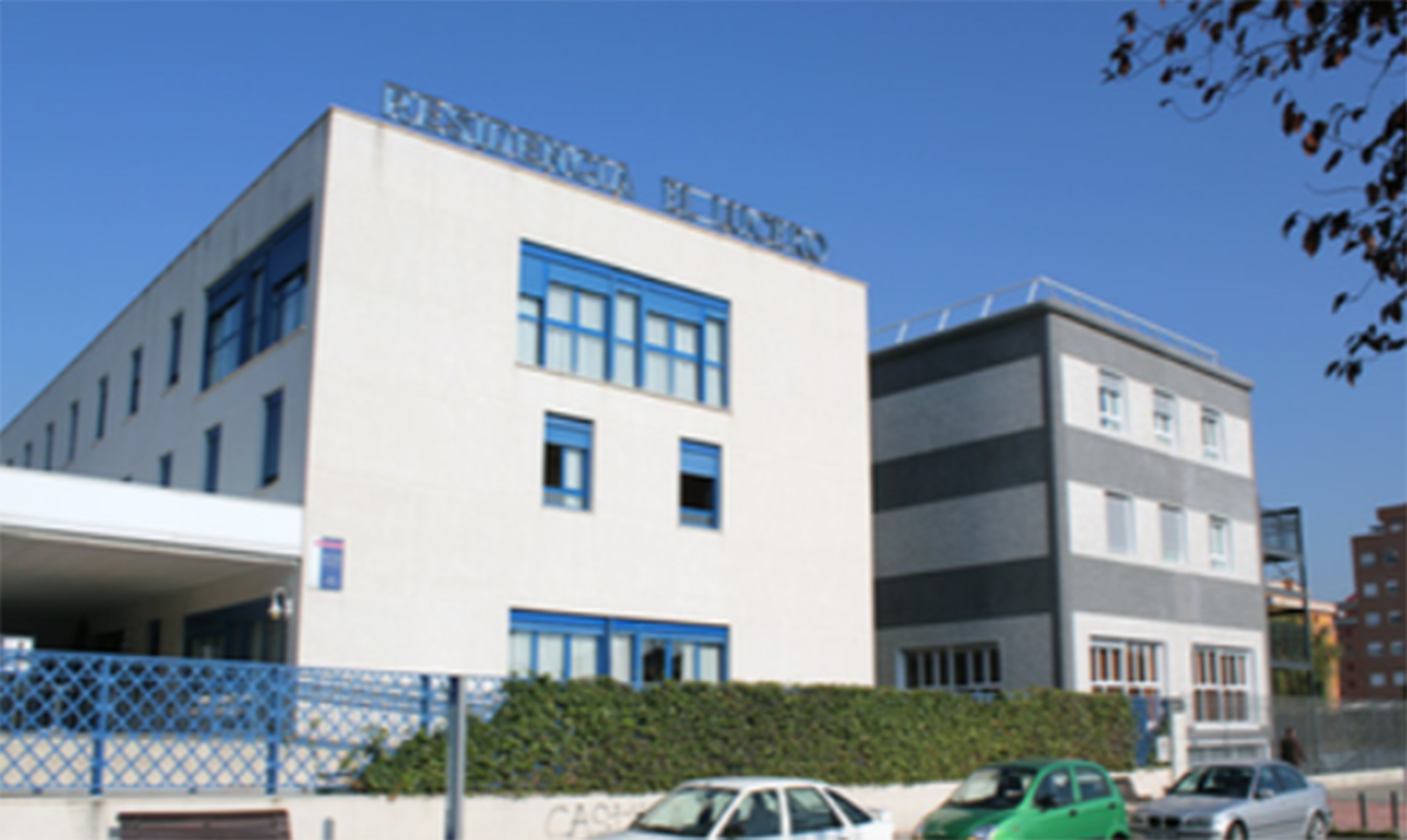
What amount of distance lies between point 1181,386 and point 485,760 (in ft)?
Result: 78.2

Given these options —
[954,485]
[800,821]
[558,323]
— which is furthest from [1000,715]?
[800,821]

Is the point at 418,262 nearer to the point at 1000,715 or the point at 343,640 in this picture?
the point at 343,640

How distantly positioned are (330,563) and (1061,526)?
1658 centimetres

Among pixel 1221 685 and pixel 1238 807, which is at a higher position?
pixel 1221 685

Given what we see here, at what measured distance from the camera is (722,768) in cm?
2027

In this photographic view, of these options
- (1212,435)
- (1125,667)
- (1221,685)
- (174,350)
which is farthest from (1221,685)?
(174,350)

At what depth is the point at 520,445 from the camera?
23.5m

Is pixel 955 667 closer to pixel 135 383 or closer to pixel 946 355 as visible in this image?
pixel 946 355

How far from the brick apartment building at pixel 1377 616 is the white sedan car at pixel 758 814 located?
391 feet

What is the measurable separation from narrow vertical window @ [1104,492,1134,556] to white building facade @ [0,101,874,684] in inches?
275

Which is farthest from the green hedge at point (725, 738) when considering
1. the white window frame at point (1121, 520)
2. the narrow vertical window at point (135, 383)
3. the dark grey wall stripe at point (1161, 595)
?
the narrow vertical window at point (135, 383)

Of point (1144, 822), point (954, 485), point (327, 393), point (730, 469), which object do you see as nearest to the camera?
point (1144, 822)

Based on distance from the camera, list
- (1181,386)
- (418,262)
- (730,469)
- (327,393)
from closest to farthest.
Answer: (327,393), (418,262), (730,469), (1181,386)

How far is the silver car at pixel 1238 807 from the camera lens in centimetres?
1891
